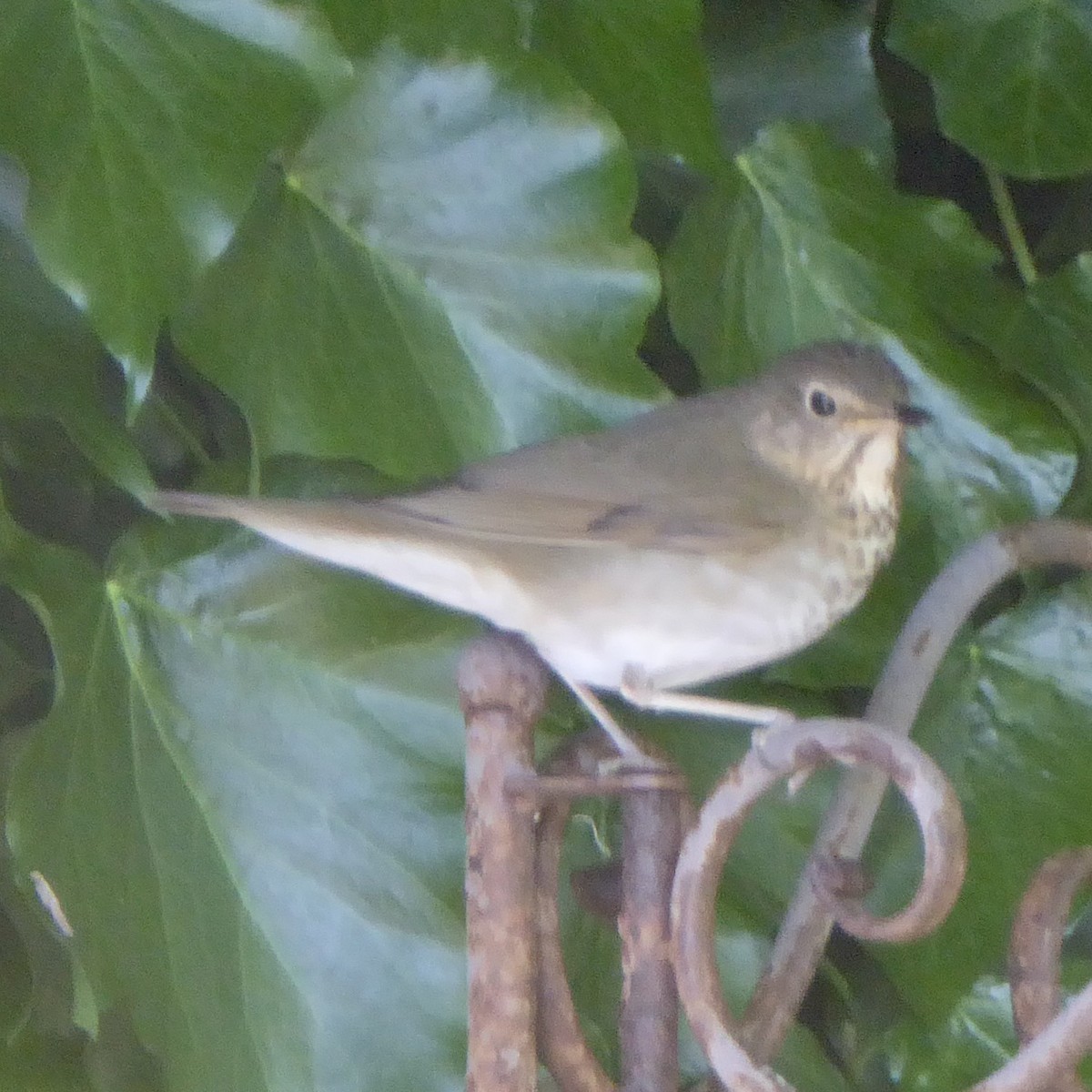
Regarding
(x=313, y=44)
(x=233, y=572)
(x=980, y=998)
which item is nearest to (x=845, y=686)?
(x=980, y=998)

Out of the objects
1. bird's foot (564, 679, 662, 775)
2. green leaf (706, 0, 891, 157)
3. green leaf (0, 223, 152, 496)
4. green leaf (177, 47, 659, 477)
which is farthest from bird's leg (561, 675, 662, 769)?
green leaf (706, 0, 891, 157)

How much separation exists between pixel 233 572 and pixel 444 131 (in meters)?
0.29

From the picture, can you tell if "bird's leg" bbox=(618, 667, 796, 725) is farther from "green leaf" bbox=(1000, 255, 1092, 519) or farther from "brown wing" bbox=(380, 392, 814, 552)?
"green leaf" bbox=(1000, 255, 1092, 519)

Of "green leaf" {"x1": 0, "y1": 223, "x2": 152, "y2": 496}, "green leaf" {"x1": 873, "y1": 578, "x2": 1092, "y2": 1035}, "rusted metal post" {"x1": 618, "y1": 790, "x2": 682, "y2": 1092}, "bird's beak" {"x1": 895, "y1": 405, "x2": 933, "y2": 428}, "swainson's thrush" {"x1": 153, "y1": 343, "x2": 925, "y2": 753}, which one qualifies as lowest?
"green leaf" {"x1": 873, "y1": 578, "x2": 1092, "y2": 1035}

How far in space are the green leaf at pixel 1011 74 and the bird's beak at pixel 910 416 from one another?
0.24 meters

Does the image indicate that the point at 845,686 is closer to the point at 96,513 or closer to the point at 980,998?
the point at 980,998

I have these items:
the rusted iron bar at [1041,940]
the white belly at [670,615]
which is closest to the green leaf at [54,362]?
the white belly at [670,615]

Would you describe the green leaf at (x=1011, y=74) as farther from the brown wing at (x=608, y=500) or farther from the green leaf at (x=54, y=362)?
the green leaf at (x=54, y=362)

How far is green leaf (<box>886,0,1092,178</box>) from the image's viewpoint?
2.80 feet

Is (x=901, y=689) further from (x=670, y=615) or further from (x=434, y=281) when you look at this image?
(x=434, y=281)

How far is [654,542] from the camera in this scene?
74cm

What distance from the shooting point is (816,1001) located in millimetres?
960

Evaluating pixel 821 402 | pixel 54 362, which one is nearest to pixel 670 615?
pixel 821 402

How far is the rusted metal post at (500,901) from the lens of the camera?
1.68ft
